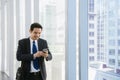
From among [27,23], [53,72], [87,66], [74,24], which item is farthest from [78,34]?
[27,23]

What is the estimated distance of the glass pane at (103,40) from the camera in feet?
8.39

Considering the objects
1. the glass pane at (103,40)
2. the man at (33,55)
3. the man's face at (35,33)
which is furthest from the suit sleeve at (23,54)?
the glass pane at (103,40)

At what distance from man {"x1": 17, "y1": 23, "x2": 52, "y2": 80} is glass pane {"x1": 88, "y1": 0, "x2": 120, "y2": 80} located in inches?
23.8

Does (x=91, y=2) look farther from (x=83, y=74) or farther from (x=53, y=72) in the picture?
(x=53, y=72)

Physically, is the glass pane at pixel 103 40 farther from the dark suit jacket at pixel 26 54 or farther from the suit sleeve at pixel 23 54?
the suit sleeve at pixel 23 54

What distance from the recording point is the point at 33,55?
3.16 metres

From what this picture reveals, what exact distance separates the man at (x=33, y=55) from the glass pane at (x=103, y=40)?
60cm

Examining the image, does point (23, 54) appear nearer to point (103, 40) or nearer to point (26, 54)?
point (26, 54)

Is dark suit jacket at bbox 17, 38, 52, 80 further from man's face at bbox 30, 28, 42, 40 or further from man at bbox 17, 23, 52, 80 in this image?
man's face at bbox 30, 28, 42, 40

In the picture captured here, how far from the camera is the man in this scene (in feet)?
10.4

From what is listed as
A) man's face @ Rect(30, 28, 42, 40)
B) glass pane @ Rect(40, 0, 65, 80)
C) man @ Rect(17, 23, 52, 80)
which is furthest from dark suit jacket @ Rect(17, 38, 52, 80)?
glass pane @ Rect(40, 0, 65, 80)

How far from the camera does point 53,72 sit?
14.1 feet

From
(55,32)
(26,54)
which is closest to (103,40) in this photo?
(26,54)

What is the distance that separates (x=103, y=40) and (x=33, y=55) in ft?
3.01
